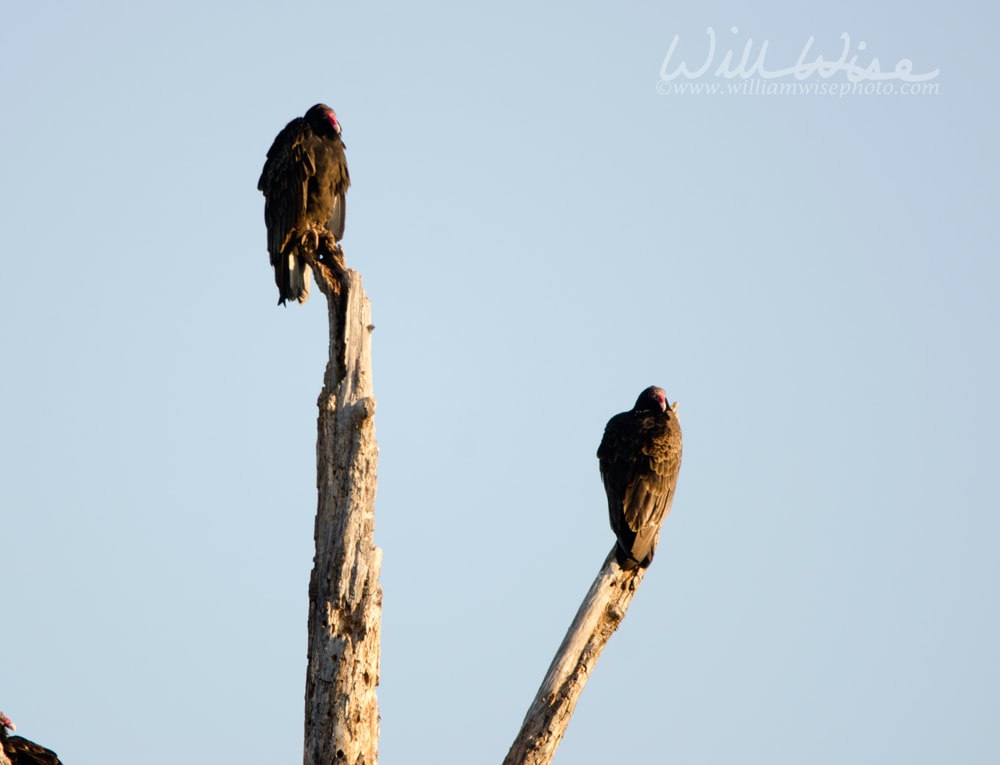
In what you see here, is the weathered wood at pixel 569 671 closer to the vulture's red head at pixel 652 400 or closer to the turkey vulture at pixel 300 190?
the vulture's red head at pixel 652 400

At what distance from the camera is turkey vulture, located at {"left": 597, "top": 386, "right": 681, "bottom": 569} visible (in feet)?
19.3

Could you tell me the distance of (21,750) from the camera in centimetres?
555

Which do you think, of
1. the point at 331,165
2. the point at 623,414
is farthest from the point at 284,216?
the point at 623,414

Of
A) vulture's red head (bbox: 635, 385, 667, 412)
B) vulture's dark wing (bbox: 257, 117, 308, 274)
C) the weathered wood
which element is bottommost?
the weathered wood

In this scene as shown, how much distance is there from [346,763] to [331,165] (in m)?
4.29

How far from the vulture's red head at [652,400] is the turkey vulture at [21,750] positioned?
12.7 feet

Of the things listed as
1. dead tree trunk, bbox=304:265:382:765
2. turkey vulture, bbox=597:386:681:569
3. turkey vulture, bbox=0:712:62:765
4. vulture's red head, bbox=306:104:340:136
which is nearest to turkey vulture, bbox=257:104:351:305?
vulture's red head, bbox=306:104:340:136

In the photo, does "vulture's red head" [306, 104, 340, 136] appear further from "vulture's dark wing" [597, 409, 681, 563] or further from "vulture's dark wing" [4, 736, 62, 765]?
"vulture's dark wing" [4, 736, 62, 765]

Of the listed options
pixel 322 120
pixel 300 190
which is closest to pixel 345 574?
pixel 300 190

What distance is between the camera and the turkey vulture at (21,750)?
552 cm

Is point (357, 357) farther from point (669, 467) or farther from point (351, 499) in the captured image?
point (669, 467)

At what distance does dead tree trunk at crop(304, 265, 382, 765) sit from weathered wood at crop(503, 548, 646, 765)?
0.68 meters

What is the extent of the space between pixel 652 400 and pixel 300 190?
2717mm

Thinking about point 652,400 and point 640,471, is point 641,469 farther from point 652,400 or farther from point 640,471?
point 652,400
